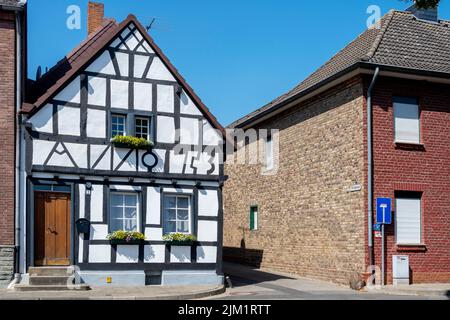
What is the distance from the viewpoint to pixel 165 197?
17.2 m

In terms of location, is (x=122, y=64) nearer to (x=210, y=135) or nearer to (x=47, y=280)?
(x=210, y=135)

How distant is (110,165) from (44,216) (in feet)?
7.11

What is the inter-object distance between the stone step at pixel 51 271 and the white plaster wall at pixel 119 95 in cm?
454

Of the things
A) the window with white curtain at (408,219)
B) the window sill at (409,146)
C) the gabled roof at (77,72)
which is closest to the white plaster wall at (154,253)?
the gabled roof at (77,72)

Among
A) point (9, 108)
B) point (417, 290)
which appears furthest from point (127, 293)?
point (417, 290)

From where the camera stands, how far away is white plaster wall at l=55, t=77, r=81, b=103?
53.4 ft

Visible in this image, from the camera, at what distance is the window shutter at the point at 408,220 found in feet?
59.1

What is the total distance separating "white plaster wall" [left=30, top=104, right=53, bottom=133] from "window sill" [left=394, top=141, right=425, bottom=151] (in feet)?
32.4

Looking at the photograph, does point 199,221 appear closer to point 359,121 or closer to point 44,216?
point 44,216

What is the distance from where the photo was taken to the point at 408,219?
18.2 meters

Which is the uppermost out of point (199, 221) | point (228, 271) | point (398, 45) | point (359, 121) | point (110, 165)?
point (398, 45)

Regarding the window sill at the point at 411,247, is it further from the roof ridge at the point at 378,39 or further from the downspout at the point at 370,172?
the roof ridge at the point at 378,39
